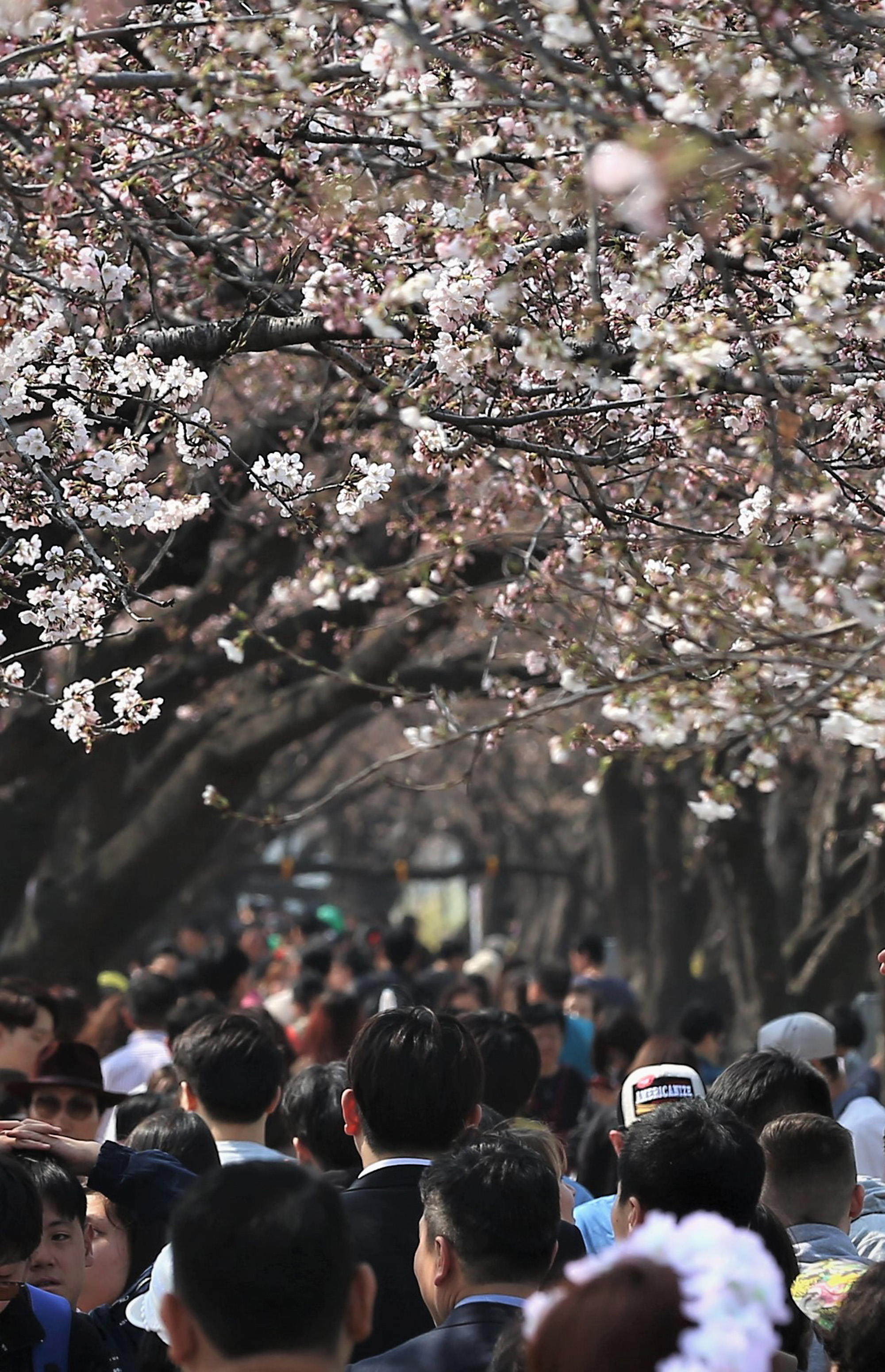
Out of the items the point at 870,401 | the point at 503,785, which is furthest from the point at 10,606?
the point at 503,785

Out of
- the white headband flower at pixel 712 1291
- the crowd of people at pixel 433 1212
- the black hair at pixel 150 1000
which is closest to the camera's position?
the white headband flower at pixel 712 1291

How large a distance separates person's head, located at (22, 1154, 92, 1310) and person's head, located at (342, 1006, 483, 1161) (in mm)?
672

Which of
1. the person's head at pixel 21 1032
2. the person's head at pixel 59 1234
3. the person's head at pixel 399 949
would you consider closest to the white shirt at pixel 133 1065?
the person's head at pixel 21 1032

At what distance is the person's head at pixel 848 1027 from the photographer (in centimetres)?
1014

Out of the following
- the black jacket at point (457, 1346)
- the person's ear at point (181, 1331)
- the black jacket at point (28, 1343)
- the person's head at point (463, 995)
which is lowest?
the black jacket at point (28, 1343)

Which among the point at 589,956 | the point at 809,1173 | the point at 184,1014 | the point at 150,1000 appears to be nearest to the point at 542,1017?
the point at 184,1014

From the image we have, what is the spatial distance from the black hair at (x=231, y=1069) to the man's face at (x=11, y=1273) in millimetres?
1573

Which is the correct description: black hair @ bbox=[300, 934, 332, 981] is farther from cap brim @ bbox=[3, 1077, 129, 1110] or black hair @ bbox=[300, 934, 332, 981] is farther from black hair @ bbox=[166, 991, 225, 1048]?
cap brim @ bbox=[3, 1077, 129, 1110]

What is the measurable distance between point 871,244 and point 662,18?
3.31 ft

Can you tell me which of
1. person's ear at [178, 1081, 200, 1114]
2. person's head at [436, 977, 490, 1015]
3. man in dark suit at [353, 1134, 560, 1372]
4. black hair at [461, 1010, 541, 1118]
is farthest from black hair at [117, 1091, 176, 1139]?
person's head at [436, 977, 490, 1015]

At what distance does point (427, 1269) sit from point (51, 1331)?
2.75 ft

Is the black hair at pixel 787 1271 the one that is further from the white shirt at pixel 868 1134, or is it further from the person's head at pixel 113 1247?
the white shirt at pixel 868 1134

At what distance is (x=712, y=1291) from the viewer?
2143 millimetres

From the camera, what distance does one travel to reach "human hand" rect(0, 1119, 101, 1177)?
4039mm
